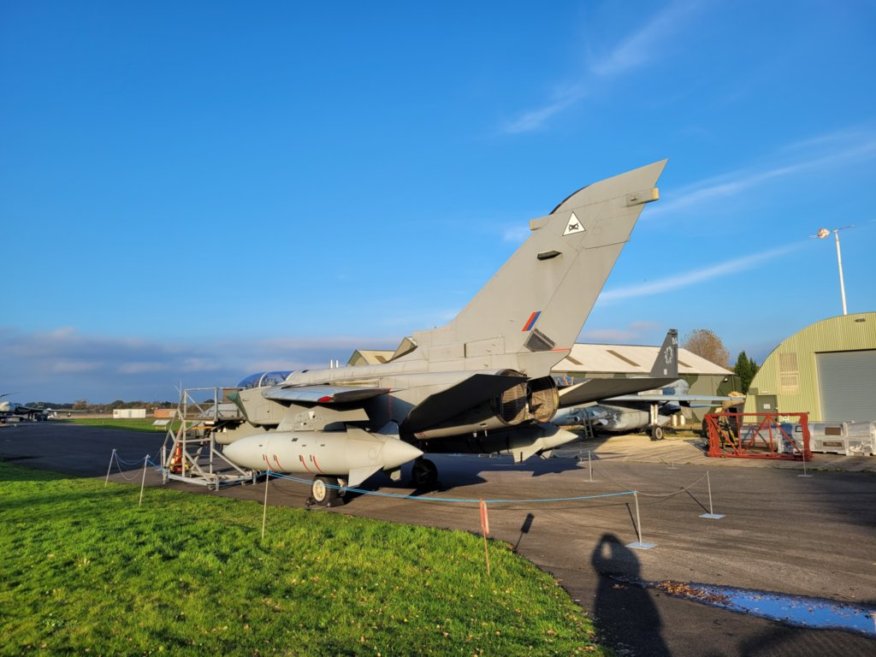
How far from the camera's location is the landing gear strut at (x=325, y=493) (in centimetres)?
1184

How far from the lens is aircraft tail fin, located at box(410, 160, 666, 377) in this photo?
10391mm

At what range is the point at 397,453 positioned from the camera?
10.9 m

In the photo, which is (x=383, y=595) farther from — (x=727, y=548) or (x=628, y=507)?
(x=628, y=507)

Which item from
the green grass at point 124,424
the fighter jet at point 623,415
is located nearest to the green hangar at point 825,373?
the fighter jet at point 623,415

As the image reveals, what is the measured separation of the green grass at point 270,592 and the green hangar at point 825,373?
106ft

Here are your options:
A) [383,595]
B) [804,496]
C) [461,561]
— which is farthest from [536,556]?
[804,496]

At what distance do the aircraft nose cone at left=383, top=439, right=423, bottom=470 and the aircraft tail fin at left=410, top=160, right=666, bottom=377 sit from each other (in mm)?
2179

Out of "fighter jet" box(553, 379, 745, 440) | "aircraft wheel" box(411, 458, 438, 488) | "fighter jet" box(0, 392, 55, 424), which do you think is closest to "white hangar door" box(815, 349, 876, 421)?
"fighter jet" box(553, 379, 745, 440)

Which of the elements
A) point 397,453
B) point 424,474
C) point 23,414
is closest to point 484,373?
point 397,453

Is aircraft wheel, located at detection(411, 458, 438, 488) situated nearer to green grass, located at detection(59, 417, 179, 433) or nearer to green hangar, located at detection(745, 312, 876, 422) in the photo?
green grass, located at detection(59, 417, 179, 433)

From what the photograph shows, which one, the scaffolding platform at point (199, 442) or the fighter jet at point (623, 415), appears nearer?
the scaffolding platform at point (199, 442)

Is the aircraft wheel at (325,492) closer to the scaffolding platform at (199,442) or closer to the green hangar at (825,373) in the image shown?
the scaffolding platform at (199,442)

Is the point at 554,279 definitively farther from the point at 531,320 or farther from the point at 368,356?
the point at 368,356

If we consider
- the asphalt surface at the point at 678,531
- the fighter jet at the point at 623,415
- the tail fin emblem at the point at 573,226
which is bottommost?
the asphalt surface at the point at 678,531
